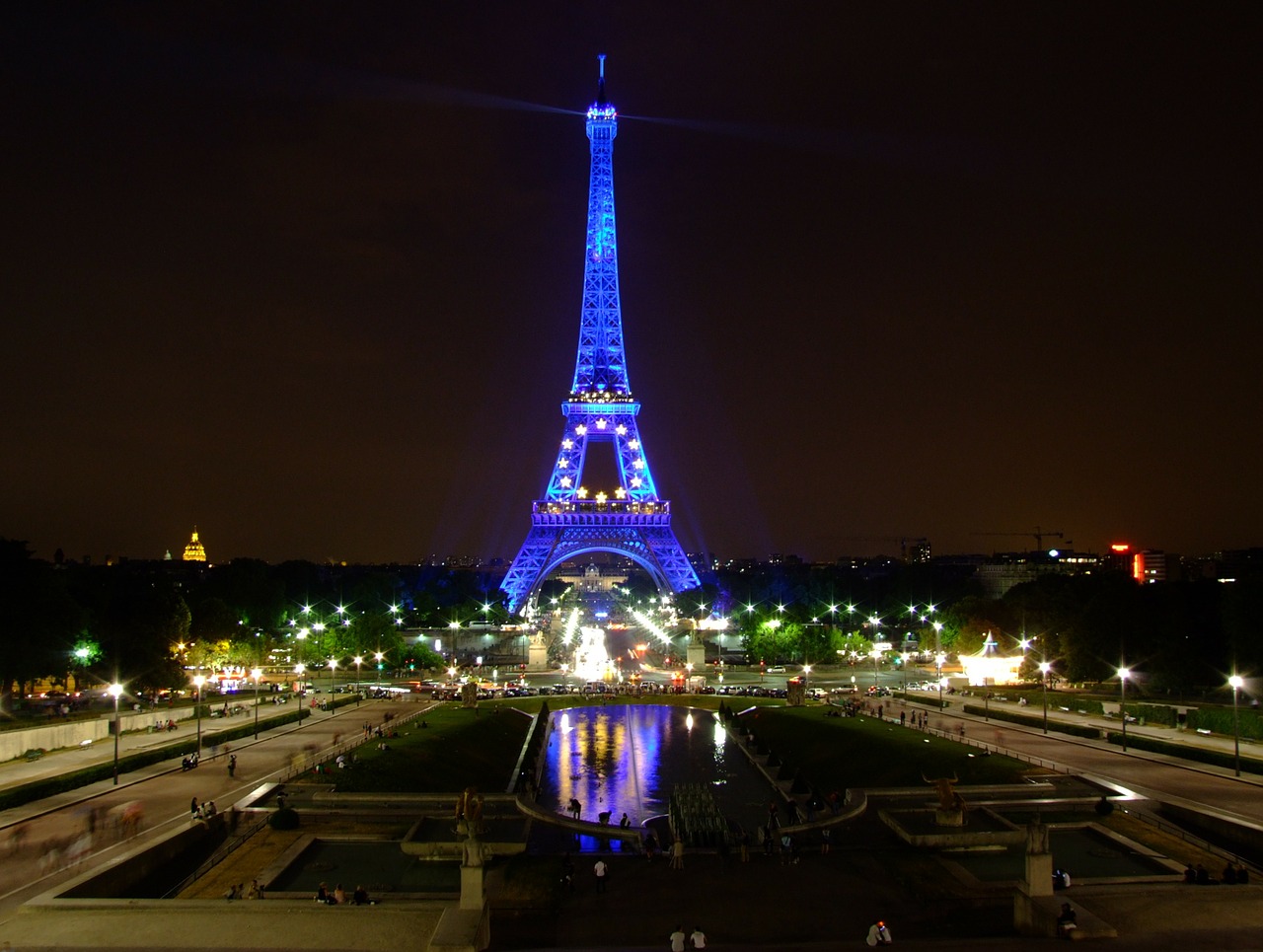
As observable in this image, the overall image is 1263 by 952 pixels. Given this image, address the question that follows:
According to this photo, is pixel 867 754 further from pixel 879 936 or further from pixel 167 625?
pixel 167 625

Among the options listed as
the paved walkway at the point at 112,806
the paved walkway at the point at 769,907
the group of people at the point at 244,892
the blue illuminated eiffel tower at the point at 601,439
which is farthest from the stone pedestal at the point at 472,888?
the blue illuminated eiffel tower at the point at 601,439

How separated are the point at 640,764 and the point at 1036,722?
66.9ft

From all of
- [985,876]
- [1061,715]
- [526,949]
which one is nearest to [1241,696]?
[1061,715]

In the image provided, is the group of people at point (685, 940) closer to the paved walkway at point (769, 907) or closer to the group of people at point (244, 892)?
the paved walkway at point (769, 907)

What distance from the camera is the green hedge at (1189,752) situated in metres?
41.7

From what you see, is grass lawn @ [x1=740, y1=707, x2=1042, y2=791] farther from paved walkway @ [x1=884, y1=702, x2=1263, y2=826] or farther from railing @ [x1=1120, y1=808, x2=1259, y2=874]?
railing @ [x1=1120, y1=808, x2=1259, y2=874]

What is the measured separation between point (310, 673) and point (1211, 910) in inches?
2991

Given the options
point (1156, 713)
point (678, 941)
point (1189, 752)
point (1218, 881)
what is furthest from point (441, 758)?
point (1156, 713)

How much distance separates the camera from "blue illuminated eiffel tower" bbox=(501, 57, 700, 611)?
4813 inches

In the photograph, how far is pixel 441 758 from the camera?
47.5 metres

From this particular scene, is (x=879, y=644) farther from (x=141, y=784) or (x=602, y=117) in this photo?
(x=141, y=784)

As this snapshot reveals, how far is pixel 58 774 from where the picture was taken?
39219mm

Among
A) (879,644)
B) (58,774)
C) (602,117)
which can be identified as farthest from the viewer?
(602,117)

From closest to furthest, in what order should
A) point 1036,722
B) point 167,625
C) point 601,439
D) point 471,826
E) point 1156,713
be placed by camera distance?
1. point 471,826
2. point 1156,713
3. point 1036,722
4. point 167,625
5. point 601,439
